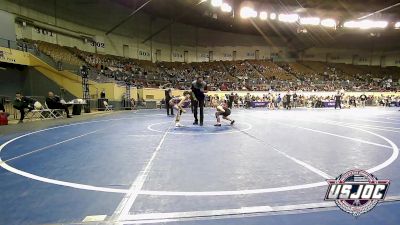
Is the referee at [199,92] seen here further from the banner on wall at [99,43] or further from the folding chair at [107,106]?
the banner on wall at [99,43]

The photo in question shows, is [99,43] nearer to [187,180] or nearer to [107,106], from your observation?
[107,106]

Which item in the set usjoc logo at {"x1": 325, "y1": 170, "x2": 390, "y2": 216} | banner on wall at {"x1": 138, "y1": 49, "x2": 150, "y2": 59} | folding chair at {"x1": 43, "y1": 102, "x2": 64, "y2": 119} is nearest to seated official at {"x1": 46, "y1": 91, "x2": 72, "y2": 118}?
folding chair at {"x1": 43, "y1": 102, "x2": 64, "y2": 119}

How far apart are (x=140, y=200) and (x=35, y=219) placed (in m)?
1.01

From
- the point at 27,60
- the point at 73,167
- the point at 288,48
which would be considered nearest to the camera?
the point at 73,167

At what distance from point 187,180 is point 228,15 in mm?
28148

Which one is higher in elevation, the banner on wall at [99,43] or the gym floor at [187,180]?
the banner on wall at [99,43]

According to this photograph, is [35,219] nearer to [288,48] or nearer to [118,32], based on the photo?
[118,32]

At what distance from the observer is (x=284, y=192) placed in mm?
3229

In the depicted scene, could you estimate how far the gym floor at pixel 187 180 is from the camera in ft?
8.68

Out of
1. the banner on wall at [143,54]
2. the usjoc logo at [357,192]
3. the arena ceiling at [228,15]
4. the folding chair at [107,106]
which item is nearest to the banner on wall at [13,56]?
the arena ceiling at [228,15]

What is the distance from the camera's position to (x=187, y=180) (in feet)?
12.2

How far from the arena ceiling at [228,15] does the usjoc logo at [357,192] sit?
2419cm

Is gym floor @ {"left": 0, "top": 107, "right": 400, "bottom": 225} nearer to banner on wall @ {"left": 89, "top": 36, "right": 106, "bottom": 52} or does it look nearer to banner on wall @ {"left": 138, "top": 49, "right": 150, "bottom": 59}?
banner on wall @ {"left": 89, "top": 36, "right": 106, "bottom": 52}

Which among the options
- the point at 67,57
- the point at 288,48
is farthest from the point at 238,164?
the point at 288,48
